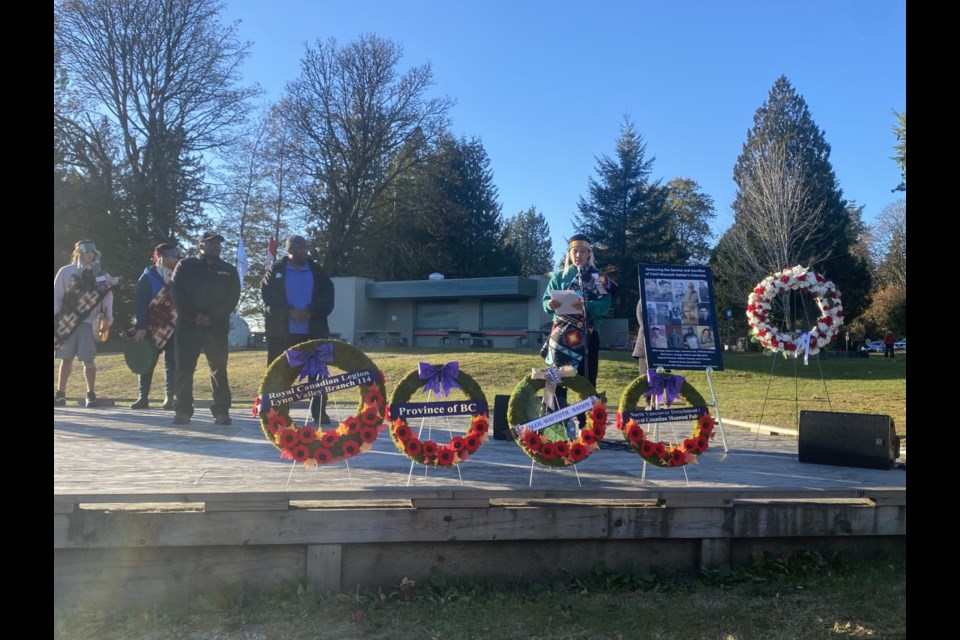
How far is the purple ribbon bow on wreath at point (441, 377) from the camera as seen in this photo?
4578mm

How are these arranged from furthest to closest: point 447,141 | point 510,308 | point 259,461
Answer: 1. point 447,141
2. point 510,308
3. point 259,461

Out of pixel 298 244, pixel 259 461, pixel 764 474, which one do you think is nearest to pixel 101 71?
pixel 298 244

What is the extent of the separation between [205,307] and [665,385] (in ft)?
15.1

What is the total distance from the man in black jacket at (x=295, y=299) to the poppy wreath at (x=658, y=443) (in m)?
3.35

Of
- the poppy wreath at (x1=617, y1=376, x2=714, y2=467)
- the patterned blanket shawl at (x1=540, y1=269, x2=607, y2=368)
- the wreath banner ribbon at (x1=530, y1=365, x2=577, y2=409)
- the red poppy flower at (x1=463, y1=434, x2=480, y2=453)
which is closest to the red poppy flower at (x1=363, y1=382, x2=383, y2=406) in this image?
the red poppy flower at (x1=463, y1=434, x2=480, y2=453)

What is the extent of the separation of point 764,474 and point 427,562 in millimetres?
2926

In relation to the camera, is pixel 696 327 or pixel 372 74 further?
pixel 372 74

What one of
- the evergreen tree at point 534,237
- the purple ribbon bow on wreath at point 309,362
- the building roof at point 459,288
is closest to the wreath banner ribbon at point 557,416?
the purple ribbon bow on wreath at point 309,362

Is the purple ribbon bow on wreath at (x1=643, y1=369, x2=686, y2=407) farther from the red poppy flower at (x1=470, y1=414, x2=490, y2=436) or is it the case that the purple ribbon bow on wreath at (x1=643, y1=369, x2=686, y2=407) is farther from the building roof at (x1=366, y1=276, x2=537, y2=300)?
the building roof at (x1=366, y1=276, x2=537, y2=300)

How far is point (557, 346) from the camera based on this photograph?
629cm

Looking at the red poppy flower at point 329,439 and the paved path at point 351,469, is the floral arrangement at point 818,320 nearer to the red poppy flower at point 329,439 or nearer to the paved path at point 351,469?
the paved path at point 351,469

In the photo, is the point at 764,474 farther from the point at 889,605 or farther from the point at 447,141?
the point at 447,141

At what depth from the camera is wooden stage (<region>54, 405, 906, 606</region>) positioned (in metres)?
3.67
